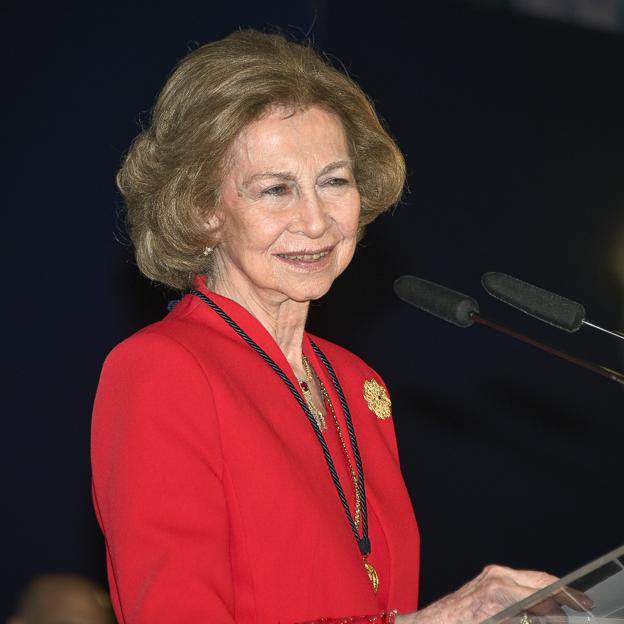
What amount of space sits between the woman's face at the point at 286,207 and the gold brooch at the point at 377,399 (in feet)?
0.99

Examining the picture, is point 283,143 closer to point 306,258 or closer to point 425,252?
point 306,258

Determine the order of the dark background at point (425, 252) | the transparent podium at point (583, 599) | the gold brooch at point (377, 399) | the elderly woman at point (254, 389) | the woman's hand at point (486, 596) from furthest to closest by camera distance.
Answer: the dark background at point (425, 252) → the gold brooch at point (377, 399) → the elderly woman at point (254, 389) → the woman's hand at point (486, 596) → the transparent podium at point (583, 599)

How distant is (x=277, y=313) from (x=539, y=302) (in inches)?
21.5

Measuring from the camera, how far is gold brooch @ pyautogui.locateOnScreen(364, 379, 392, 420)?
7.89ft

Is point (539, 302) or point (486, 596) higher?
point (539, 302)

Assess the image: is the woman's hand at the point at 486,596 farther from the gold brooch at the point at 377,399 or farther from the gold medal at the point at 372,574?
the gold brooch at the point at 377,399

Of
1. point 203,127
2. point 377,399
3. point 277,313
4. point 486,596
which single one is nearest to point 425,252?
point 377,399

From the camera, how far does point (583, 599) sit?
4.50 ft

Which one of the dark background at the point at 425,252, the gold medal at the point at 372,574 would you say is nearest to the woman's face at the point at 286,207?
the gold medal at the point at 372,574

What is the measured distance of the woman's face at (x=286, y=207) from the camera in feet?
7.01

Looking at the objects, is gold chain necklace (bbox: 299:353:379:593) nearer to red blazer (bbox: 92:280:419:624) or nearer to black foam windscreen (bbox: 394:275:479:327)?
red blazer (bbox: 92:280:419:624)

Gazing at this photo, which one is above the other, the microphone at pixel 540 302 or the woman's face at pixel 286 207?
the woman's face at pixel 286 207

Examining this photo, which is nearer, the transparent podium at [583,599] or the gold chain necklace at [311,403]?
the transparent podium at [583,599]

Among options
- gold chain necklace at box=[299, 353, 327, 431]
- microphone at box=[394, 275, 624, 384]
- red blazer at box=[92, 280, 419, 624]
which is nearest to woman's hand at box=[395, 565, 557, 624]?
red blazer at box=[92, 280, 419, 624]
